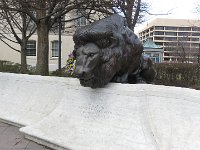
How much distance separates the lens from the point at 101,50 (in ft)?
13.4

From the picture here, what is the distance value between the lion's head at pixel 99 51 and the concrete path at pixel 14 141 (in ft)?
4.72

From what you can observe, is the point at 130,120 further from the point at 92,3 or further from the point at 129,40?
the point at 92,3

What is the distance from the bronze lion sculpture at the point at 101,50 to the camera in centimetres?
393

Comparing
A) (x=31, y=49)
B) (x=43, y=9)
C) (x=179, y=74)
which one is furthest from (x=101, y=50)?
(x=31, y=49)

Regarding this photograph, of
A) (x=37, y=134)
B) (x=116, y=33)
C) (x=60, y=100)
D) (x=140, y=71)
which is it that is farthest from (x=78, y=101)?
(x=140, y=71)

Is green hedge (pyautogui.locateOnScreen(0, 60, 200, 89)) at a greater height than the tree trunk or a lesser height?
lesser

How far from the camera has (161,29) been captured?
10706 centimetres

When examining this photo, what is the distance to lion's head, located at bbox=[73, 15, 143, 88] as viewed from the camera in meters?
3.92

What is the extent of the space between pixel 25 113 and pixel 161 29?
10701 centimetres

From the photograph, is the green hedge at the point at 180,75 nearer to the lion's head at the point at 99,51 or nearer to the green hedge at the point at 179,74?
the green hedge at the point at 179,74

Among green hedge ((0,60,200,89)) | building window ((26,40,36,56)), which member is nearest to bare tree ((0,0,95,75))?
green hedge ((0,60,200,89))

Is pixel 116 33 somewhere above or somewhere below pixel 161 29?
below

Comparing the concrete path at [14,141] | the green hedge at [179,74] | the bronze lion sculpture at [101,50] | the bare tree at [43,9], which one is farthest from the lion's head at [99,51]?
the green hedge at [179,74]

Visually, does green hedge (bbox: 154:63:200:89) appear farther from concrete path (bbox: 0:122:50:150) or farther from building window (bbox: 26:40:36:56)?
building window (bbox: 26:40:36:56)
